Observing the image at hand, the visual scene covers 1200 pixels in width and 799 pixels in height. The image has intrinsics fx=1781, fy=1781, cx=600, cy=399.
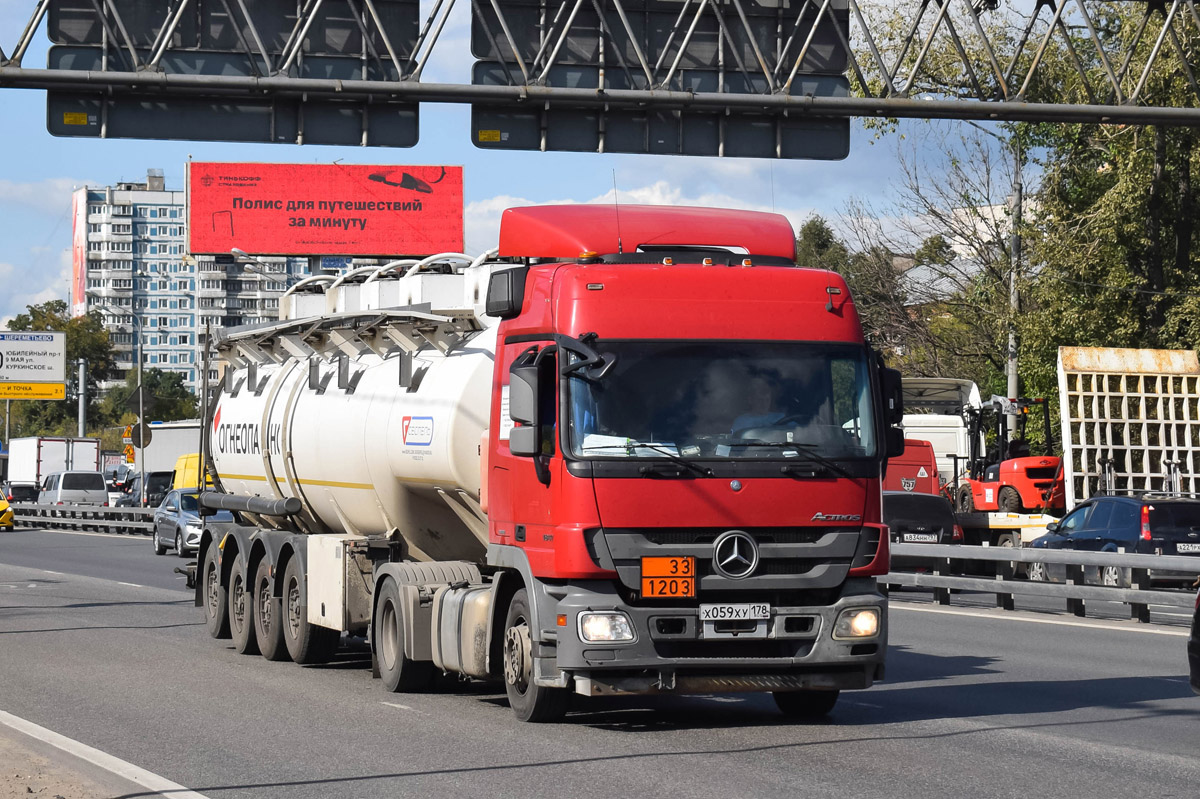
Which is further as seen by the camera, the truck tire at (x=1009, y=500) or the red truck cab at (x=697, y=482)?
the truck tire at (x=1009, y=500)

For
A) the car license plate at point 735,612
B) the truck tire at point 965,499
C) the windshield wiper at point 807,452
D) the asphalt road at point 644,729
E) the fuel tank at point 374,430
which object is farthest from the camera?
the truck tire at point 965,499

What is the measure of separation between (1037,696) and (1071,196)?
96.5ft

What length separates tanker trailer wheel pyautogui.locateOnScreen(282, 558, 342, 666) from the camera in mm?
15227

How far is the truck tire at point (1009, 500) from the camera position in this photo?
35.6 meters

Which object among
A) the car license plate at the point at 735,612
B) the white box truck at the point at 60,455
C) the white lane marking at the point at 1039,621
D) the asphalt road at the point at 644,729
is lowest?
the asphalt road at the point at 644,729

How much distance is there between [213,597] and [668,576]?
882 centimetres

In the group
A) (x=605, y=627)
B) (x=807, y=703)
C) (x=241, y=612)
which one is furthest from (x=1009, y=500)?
(x=605, y=627)

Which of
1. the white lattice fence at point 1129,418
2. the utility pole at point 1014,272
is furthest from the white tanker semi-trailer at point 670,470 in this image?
the utility pole at point 1014,272

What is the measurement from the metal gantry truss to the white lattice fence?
10.1 m

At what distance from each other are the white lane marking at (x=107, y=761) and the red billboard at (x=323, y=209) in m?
76.0

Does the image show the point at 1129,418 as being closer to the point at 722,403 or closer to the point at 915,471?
the point at 915,471

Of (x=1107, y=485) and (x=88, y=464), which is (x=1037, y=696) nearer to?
(x=1107, y=485)

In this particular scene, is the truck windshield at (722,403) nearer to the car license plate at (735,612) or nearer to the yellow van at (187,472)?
the car license plate at (735,612)

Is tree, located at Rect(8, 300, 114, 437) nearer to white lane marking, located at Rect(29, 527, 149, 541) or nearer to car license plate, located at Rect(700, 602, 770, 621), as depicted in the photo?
white lane marking, located at Rect(29, 527, 149, 541)
